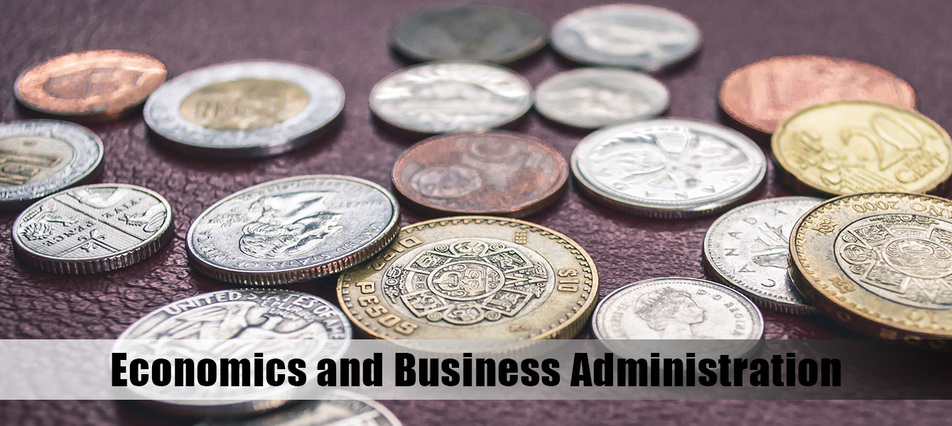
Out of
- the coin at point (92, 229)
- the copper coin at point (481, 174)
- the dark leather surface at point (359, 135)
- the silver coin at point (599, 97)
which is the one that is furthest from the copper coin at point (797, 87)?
the coin at point (92, 229)

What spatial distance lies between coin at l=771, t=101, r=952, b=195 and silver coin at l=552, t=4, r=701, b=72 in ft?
1.63

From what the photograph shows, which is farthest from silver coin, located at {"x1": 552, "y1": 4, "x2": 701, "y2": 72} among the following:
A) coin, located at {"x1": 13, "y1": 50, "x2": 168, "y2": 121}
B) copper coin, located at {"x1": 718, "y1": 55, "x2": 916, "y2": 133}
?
coin, located at {"x1": 13, "y1": 50, "x2": 168, "y2": 121}

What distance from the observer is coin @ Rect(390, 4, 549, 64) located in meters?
2.52

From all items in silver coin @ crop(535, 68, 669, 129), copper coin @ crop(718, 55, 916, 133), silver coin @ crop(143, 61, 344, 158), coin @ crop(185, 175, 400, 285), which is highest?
copper coin @ crop(718, 55, 916, 133)

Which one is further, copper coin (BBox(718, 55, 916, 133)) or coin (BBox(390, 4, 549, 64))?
coin (BBox(390, 4, 549, 64))

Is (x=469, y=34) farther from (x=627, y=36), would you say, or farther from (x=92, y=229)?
(x=92, y=229)

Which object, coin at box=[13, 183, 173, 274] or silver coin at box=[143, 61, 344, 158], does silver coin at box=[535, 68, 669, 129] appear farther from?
coin at box=[13, 183, 173, 274]

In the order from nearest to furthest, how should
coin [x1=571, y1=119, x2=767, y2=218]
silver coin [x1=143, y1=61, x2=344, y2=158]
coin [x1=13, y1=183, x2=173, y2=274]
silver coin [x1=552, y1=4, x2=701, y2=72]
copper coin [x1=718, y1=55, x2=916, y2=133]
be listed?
coin [x1=13, y1=183, x2=173, y2=274] < coin [x1=571, y1=119, x2=767, y2=218] < silver coin [x1=143, y1=61, x2=344, y2=158] < copper coin [x1=718, y1=55, x2=916, y2=133] < silver coin [x1=552, y1=4, x2=701, y2=72]

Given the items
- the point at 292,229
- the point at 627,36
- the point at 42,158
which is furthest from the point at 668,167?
the point at 42,158

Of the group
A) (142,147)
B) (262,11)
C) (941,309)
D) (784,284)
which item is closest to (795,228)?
(784,284)

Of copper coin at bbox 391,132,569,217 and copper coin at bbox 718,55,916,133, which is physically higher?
copper coin at bbox 718,55,916,133

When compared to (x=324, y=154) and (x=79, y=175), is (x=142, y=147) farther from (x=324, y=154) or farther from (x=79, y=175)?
(x=324, y=154)

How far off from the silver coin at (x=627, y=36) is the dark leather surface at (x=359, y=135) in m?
0.05

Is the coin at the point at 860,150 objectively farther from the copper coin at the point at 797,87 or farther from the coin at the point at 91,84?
the coin at the point at 91,84
